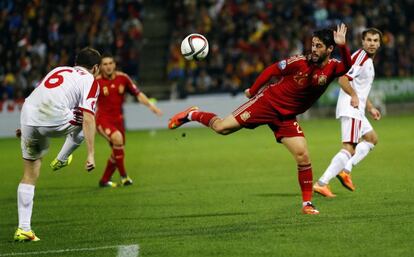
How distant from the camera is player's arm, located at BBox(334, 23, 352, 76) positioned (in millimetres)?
9597

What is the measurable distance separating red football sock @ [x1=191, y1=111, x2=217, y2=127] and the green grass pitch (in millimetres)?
492

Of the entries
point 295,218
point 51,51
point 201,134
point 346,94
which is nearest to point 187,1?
point 51,51

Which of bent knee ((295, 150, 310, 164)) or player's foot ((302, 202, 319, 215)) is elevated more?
bent knee ((295, 150, 310, 164))

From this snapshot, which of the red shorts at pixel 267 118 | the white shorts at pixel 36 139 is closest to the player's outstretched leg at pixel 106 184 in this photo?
the red shorts at pixel 267 118

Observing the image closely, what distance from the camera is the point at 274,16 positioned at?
31.8 meters

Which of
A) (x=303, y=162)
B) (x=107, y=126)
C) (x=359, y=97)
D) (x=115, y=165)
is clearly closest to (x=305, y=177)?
(x=303, y=162)

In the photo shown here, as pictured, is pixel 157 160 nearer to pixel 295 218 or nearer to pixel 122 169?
pixel 122 169

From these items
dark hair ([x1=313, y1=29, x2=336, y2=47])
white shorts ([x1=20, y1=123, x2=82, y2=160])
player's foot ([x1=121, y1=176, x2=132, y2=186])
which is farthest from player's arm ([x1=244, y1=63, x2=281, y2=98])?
player's foot ([x1=121, y1=176, x2=132, y2=186])

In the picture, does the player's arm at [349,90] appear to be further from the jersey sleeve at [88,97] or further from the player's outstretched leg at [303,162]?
the jersey sleeve at [88,97]

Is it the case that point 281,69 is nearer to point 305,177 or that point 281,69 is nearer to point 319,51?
point 319,51

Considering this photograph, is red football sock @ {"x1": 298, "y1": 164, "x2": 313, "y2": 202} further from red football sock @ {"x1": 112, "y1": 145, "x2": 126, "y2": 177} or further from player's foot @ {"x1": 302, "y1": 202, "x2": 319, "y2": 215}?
red football sock @ {"x1": 112, "y1": 145, "x2": 126, "y2": 177}

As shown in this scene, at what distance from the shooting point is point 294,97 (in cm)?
1037

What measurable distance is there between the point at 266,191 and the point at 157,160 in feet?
20.0

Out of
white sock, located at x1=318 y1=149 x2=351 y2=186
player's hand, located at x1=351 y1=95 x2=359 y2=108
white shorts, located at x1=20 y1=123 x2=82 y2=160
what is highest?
player's hand, located at x1=351 y1=95 x2=359 y2=108
